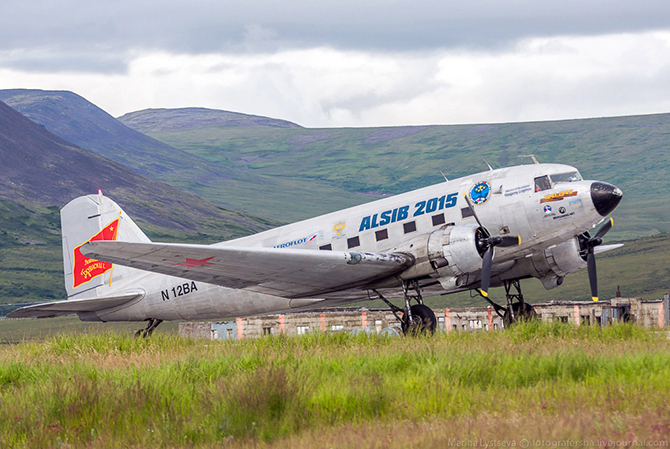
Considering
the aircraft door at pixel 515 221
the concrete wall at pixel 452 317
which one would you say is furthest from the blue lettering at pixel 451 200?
the concrete wall at pixel 452 317

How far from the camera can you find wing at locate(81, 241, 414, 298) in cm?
1920

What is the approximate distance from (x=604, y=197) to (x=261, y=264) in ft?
31.5

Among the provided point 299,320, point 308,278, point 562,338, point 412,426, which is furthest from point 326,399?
point 299,320

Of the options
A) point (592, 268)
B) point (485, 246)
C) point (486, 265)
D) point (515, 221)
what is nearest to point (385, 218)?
point (485, 246)

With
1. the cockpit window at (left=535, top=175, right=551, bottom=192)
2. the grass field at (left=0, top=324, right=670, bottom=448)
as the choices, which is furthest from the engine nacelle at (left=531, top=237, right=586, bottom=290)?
the grass field at (left=0, top=324, right=670, bottom=448)

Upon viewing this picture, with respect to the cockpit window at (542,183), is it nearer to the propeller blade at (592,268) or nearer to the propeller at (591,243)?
the propeller at (591,243)

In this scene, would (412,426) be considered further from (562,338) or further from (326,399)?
(562,338)

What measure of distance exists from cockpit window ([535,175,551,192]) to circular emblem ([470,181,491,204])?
136cm

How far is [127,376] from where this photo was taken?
13930mm

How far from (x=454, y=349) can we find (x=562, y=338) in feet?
12.5

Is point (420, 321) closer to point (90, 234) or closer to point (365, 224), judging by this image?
point (365, 224)

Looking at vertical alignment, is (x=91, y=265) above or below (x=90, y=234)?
below

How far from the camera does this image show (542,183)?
21.8m

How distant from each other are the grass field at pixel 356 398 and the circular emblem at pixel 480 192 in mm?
6759
